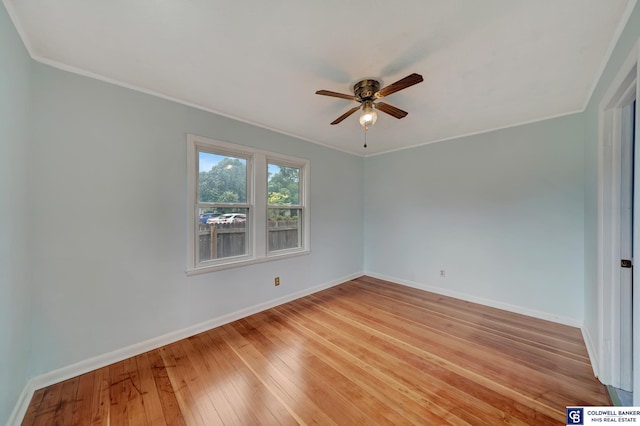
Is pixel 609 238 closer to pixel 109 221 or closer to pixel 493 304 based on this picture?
pixel 493 304

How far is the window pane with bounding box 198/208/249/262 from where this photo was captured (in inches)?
106

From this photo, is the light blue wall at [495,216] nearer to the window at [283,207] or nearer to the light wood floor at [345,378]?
the light wood floor at [345,378]

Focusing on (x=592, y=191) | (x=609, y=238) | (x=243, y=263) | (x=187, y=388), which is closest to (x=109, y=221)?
(x=243, y=263)

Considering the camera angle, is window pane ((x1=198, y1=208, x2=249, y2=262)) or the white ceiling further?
window pane ((x1=198, y1=208, x2=249, y2=262))

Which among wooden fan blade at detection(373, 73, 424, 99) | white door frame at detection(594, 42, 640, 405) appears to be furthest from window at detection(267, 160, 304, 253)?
white door frame at detection(594, 42, 640, 405)

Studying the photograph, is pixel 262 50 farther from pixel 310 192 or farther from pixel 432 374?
pixel 432 374

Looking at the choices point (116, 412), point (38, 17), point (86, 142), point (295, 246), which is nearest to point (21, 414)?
point (116, 412)

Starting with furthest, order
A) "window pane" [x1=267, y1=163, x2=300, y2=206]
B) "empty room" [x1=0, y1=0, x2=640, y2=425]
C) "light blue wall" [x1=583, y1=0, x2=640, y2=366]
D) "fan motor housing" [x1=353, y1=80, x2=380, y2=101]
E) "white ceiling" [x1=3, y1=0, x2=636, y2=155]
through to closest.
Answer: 1. "window pane" [x1=267, y1=163, x2=300, y2=206]
2. "fan motor housing" [x1=353, y1=80, x2=380, y2=101]
3. "light blue wall" [x1=583, y1=0, x2=640, y2=366]
4. "empty room" [x1=0, y1=0, x2=640, y2=425]
5. "white ceiling" [x1=3, y1=0, x2=636, y2=155]

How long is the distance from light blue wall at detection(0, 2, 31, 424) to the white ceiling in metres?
0.24

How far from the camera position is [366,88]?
200cm

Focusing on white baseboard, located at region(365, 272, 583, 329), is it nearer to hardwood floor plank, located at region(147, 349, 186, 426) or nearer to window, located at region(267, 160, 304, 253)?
window, located at region(267, 160, 304, 253)

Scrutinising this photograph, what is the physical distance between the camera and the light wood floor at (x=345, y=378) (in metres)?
1.55

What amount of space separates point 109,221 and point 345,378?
2430 millimetres

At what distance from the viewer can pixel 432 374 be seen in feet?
6.30
